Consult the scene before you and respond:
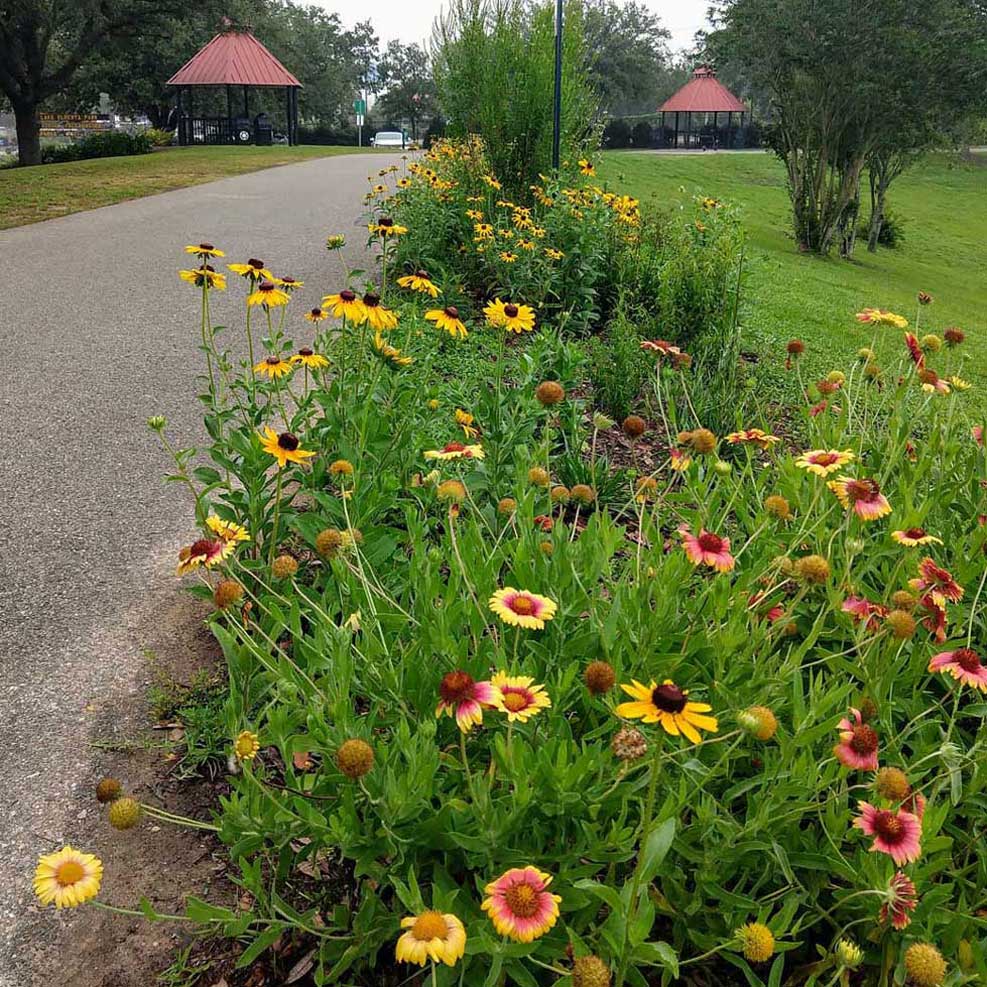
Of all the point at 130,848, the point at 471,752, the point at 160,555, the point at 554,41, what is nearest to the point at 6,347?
the point at 160,555

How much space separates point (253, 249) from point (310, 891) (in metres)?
7.37

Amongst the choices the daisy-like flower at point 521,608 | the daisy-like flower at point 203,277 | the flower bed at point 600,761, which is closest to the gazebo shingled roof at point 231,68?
the daisy-like flower at point 203,277

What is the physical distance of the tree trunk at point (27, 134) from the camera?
72.9 feet

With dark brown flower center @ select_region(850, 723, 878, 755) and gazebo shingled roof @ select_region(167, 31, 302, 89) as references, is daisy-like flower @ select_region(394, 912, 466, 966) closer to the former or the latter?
Result: dark brown flower center @ select_region(850, 723, 878, 755)

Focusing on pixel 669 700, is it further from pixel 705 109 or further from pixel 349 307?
pixel 705 109

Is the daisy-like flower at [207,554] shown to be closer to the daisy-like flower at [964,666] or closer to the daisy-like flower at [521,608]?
the daisy-like flower at [521,608]

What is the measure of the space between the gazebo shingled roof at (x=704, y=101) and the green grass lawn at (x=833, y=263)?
11.3 metres

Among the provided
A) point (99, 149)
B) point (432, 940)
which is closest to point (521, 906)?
point (432, 940)

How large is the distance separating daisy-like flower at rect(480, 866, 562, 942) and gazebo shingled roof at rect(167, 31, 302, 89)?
1235 inches

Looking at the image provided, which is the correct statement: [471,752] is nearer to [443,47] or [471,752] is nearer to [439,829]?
[439,829]

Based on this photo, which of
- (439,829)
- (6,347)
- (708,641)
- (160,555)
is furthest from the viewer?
(6,347)

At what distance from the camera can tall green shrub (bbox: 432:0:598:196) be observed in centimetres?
794

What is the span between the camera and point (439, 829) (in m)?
1.45

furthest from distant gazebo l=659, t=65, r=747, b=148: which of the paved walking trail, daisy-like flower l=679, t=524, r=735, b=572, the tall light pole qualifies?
daisy-like flower l=679, t=524, r=735, b=572
